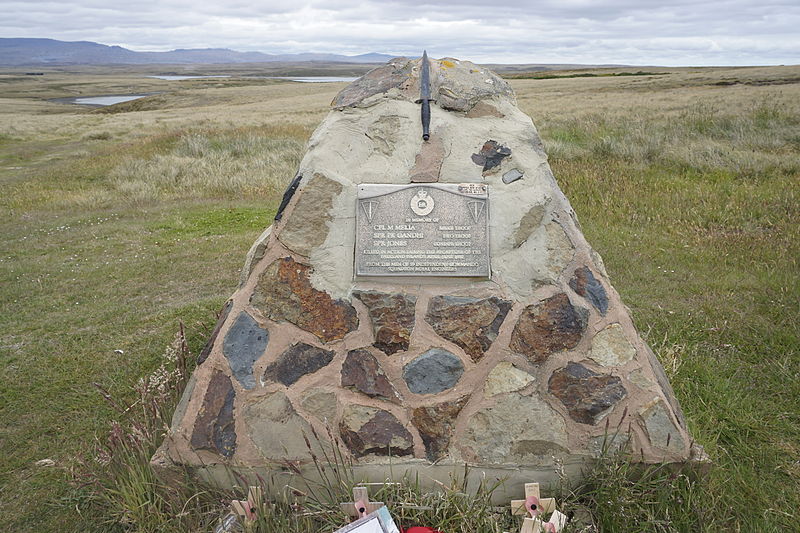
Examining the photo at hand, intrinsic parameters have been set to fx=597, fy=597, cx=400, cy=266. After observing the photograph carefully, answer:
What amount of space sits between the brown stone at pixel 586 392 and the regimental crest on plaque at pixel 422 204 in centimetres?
109

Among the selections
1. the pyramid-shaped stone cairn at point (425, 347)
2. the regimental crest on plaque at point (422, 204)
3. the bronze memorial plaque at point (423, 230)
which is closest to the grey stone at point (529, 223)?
the pyramid-shaped stone cairn at point (425, 347)

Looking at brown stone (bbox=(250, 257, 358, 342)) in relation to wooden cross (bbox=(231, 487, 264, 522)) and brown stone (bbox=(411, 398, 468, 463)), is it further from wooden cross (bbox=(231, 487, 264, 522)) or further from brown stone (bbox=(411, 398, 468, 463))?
wooden cross (bbox=(231, 487, 264, 522))

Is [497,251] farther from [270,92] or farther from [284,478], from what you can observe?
[270,92]

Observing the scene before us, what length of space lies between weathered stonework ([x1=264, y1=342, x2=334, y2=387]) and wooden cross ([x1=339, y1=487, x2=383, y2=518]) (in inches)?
25.5

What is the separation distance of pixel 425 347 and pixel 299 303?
2.30 feet

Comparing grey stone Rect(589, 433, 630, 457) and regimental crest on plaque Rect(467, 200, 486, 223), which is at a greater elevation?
regimental crest on plaque Rect(467, 200, 486, 223)

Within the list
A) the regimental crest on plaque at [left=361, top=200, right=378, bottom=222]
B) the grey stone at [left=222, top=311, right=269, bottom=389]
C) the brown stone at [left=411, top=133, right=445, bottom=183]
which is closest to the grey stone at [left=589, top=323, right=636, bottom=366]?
the brown stone at [left=411, top=133, right=445, bottom=183]

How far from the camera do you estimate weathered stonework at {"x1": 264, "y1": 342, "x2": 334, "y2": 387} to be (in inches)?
121

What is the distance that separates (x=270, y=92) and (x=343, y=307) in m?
60.4

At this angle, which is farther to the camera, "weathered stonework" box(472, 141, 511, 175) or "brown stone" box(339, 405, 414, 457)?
"weathered stonework" box(472, 141, 511, 175)

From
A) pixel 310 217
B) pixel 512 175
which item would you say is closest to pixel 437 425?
pixel 310 217

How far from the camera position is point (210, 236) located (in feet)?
27.8

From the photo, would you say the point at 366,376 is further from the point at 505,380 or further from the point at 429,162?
the point at 429,162

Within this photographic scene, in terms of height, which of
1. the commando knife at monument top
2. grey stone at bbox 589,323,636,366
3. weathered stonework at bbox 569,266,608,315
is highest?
the commando knife at monument top
